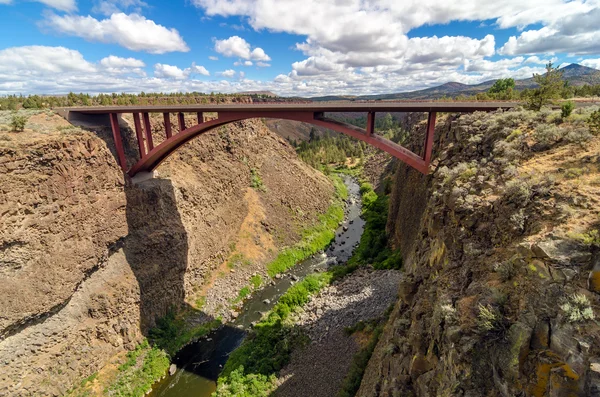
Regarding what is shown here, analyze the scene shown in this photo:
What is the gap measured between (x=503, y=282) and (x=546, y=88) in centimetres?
1005

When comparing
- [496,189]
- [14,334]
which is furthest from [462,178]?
[14,334]

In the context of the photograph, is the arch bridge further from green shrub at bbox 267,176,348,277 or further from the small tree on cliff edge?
green shrub at bbox 267,176,348,277

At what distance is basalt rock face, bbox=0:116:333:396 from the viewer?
14164mm

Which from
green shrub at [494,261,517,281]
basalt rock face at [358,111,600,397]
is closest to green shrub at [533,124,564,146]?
basalt rock face at [358,111,600,397]

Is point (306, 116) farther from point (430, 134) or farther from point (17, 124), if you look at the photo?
point (17, 124)

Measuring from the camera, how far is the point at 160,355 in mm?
17844

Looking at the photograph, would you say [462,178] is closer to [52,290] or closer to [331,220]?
[52,290]

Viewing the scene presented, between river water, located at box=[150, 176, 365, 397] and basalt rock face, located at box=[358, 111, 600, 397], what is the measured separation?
1028cm

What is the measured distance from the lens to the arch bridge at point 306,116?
13844 millimetres

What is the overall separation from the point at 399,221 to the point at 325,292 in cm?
894

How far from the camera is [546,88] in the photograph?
470 inches

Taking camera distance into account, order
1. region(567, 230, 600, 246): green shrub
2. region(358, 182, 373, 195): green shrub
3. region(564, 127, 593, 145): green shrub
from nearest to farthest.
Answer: region(567, 230, 600, 246): green shrub
region(564, 127, 593, 145): green shrub
region(358, 182, 373, 195): green shrub

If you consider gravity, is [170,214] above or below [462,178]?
below

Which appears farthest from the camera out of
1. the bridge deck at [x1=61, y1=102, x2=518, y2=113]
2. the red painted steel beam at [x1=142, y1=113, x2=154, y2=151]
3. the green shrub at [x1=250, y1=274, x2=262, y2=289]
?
the green shrub at [x1=250, y1=274, x2=262, y2=289]
